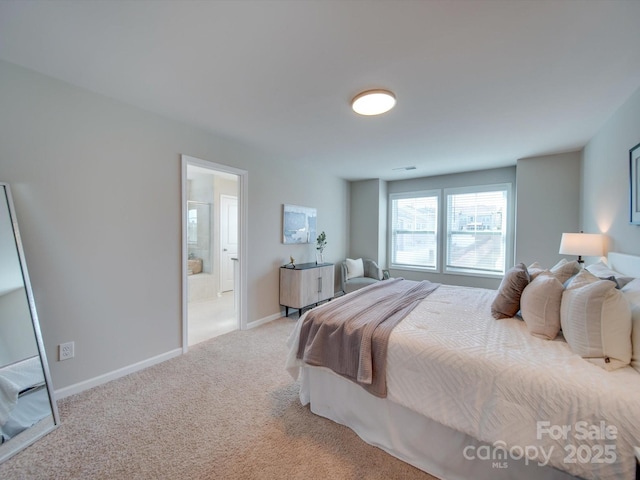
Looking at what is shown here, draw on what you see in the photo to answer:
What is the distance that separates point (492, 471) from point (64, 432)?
2606 millimetres

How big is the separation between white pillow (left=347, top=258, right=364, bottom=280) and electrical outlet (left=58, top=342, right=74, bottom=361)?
3766 millimetres

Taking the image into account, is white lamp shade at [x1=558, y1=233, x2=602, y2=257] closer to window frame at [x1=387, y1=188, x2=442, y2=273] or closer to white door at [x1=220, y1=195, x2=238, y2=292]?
window frame at [x1=387, y1=188, x2=442, y2=273]

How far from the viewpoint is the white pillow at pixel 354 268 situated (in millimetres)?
4893

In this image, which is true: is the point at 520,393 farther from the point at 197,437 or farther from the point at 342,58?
the point at 342,58

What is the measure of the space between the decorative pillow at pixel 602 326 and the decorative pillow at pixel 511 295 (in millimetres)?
478

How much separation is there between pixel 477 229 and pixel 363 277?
7.38 feet

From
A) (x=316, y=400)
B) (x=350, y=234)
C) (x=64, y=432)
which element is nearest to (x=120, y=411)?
(x=64, y=432)

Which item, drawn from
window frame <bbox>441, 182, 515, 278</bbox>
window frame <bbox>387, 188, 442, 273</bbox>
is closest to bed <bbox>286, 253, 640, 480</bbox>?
window frame <bbox>441, 182, 515, 278</bbox>

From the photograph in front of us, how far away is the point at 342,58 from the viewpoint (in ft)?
5.60

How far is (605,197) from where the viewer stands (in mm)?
2645

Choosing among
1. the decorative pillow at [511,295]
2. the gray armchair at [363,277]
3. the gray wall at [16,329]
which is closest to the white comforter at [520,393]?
the decorative pillow at [511,295]

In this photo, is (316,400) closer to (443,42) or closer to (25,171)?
(443,42)

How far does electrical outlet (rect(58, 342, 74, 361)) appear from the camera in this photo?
2021 millimetres

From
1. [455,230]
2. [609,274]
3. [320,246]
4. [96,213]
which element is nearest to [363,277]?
[320,246]
